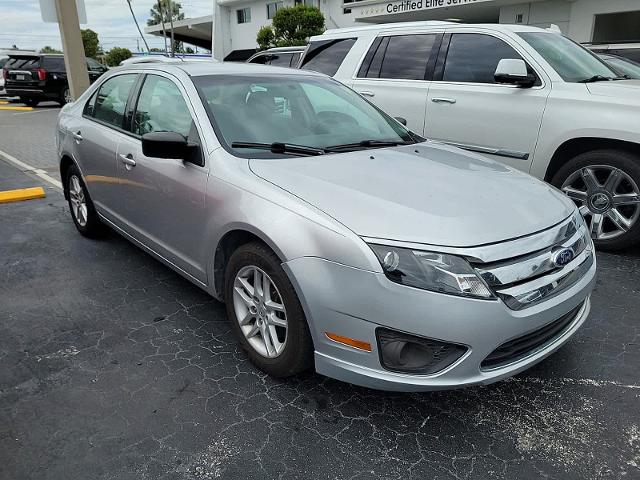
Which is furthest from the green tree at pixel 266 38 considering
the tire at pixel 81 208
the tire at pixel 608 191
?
the tire at pixel 608 191

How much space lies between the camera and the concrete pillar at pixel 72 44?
8.73 meters

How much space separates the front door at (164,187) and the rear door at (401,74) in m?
2.91

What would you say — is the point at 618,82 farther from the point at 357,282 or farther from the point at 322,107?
the point at 357,282

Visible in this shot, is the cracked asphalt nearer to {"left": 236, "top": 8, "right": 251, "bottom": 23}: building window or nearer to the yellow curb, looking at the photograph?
the yellow curb

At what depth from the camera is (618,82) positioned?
4.82m

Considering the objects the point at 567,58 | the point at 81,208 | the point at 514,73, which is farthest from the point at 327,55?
the point at 81,208

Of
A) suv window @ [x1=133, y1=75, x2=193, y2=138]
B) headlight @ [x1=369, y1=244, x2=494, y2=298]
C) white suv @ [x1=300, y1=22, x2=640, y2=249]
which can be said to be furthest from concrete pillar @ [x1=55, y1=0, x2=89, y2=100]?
headlight @ [x1=369, y1=244, x2=494, y2=298]

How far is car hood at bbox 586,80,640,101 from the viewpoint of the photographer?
435 cm

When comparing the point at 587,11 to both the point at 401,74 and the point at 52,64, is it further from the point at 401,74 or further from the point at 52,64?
the point at 52,64

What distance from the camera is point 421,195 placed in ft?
8.42

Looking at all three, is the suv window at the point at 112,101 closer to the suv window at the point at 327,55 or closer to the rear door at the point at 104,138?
the rear door at the point at 104,138

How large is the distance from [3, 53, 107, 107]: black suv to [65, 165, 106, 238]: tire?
51.1 ft

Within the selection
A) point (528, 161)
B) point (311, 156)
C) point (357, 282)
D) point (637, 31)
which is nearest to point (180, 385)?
point (357, 282)

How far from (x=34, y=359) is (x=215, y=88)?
1966 mm
